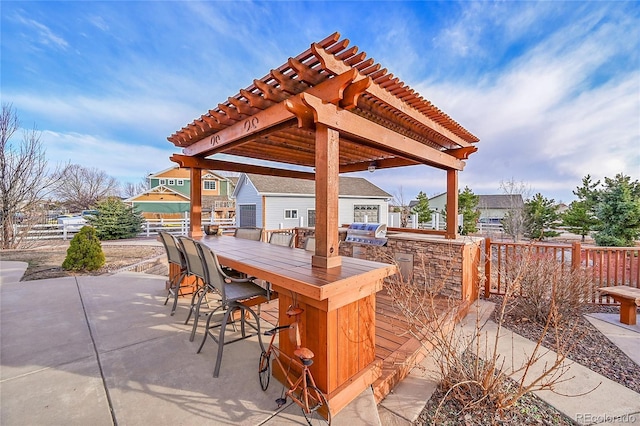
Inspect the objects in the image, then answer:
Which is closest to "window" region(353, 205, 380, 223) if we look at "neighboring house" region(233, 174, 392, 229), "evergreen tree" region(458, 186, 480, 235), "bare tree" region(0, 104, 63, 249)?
"neighboring house" region(233, 174, 392, 229)

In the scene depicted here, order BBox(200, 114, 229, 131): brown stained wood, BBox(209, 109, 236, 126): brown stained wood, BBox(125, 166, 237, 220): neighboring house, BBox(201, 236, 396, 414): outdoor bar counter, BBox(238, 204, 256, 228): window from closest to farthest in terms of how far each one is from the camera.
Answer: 1. BBox(201, 236, 396, 414): outdoor bar counter
2. BBox(209, 109, 236, 126): brown stained wood
3. BBox(200, 114, 229, 131): brown stained wood
4. BBox(238, 204, 256, 228): window
5. BBox(125, 166, 237, 220): neighboring house

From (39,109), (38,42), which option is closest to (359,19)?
(38,42)

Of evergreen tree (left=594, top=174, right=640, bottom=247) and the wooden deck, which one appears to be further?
evergreen tree (left=594, top=174, right=640, bottom=247)

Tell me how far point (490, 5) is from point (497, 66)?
2.82 meters

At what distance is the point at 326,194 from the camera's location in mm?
2340

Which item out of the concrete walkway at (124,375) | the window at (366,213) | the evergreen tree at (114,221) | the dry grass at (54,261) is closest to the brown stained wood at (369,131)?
the concrete walkway at (124,375)

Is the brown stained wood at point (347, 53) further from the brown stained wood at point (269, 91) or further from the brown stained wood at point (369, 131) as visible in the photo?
the brown stained wood at point (269, 91)

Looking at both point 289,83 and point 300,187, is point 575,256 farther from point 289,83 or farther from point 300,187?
point 300,187

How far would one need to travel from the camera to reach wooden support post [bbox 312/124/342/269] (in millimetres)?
2352

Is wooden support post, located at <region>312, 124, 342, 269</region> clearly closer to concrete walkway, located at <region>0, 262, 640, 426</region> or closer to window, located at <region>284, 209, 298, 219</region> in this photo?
concrete walkway, located at <region>0, 262, 640, 426</region>

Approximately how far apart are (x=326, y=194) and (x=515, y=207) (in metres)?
17.3

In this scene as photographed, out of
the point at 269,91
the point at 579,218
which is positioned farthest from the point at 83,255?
the point at 579,218

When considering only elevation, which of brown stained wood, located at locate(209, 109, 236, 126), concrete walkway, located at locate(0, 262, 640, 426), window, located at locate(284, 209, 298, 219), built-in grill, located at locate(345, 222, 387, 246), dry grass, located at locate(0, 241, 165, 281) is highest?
brown stained wood, located at locate(209, 109, 236, 126)

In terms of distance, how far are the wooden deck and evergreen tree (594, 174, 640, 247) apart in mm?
8784
